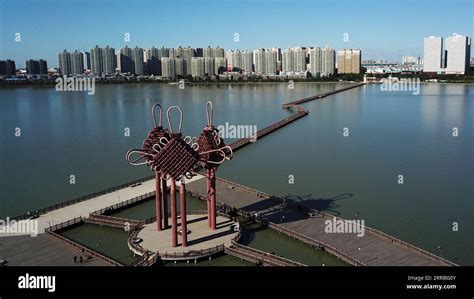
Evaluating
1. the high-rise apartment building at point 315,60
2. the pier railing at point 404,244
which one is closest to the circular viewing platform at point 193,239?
the pier railing at point 404,244

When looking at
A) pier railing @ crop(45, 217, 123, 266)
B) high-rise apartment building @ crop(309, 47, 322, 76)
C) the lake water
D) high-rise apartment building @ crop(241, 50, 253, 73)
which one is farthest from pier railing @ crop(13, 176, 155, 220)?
high-rise apartment building @ crop(241, 50, 253, 73)

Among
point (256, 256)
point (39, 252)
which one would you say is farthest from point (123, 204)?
point (256, 256)

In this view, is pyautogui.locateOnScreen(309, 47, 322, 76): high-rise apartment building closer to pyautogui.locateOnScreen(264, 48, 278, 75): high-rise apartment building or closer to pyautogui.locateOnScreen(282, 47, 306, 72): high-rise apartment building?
pyautogui.locateOnScreen(282, 47, 306, 72): high-rise apartment building

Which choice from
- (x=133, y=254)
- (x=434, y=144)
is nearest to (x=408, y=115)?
(x=434, y=144)

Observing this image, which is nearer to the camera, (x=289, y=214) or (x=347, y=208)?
(x=289, y=214)
